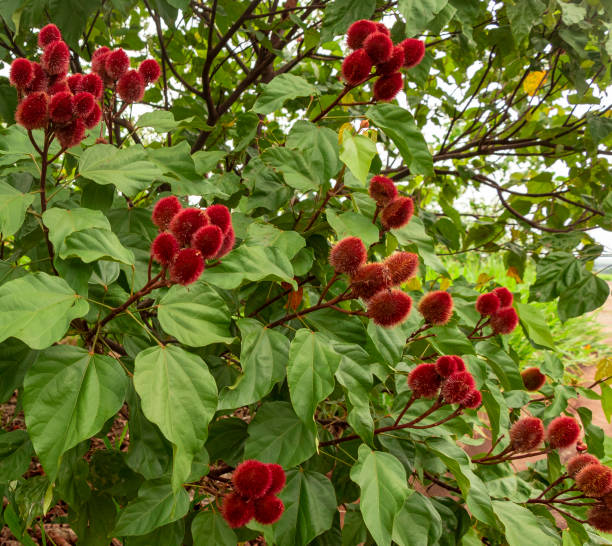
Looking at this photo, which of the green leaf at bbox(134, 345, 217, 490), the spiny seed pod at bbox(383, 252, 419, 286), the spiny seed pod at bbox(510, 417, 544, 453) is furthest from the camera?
the spiny seed pod at bbox(510, 417, 544, 453)

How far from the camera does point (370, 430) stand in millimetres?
993

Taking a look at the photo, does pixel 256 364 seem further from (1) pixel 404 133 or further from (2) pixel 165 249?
(1) pixel 404 133

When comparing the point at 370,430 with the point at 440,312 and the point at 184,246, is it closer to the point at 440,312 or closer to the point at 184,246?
the point at 440,312

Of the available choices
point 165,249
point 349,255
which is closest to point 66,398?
point 165,249

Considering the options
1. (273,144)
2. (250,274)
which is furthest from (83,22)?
(250,274)

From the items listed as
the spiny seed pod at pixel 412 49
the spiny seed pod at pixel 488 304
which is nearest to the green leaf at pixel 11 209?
the spiny seed pod at pixel 412 49

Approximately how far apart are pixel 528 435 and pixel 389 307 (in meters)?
0.59

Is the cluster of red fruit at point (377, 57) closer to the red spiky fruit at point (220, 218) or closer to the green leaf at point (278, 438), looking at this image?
the red spiky fruit at point (220, 218)

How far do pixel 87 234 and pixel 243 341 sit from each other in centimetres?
35

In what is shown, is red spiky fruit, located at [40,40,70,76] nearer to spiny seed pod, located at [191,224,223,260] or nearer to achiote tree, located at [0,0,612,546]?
achiote tree, located at [0,0,612,546]

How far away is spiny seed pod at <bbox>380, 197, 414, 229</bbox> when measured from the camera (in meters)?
1.08

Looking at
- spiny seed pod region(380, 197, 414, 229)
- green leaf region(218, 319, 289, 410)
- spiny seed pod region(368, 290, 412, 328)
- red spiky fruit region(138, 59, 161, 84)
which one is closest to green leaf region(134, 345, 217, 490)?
green leaf region(218, 319, 289, 410)

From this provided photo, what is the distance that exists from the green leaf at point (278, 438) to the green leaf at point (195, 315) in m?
0.29

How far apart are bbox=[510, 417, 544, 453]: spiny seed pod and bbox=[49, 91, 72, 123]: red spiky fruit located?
1226 millimetres
